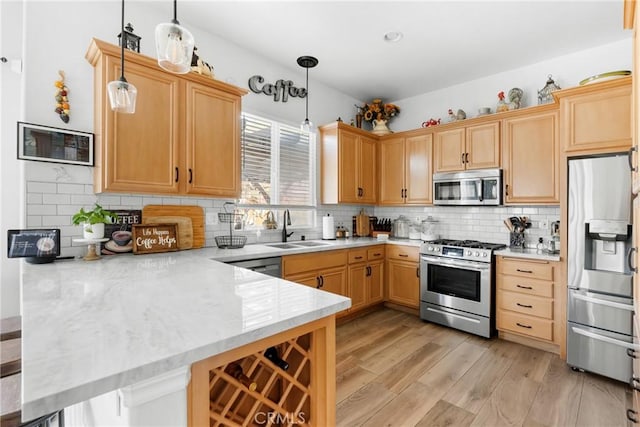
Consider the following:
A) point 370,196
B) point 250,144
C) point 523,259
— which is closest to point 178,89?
point 250,144

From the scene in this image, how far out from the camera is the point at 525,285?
2916 mm

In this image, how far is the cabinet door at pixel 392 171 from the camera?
4.20 m

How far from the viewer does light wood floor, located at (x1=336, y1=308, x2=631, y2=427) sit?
1.92 m

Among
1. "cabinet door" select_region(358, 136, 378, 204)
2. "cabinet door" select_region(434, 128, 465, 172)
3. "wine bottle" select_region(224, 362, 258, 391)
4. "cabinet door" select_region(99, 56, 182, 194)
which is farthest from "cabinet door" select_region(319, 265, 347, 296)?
"wine bottle" select_region(224, 362, 258, 391)

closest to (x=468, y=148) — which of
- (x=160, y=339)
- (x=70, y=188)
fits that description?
(x=160, y=339)

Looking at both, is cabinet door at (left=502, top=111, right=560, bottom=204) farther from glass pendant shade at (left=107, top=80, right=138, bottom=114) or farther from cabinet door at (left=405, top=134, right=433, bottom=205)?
glass pendant shade at (left=107, top=80, right=138, bottom=114)

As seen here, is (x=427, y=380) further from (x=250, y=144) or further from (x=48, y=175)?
(x=48, y=175)

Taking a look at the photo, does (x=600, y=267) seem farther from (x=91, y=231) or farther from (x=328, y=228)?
(x=91, y=231)

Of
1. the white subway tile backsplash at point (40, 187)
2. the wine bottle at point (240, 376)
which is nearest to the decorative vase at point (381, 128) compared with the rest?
the white subway tile backsplash at point (40, 187)

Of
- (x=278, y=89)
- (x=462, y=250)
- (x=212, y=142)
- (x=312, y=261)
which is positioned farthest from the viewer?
(x=278, y=89)

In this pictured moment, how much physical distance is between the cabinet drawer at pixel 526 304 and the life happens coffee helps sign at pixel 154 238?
3.15 meters

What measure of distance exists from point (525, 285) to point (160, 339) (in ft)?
10.6

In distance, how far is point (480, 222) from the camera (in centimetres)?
377

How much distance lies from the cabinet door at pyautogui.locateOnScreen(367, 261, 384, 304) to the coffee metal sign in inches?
90.4
